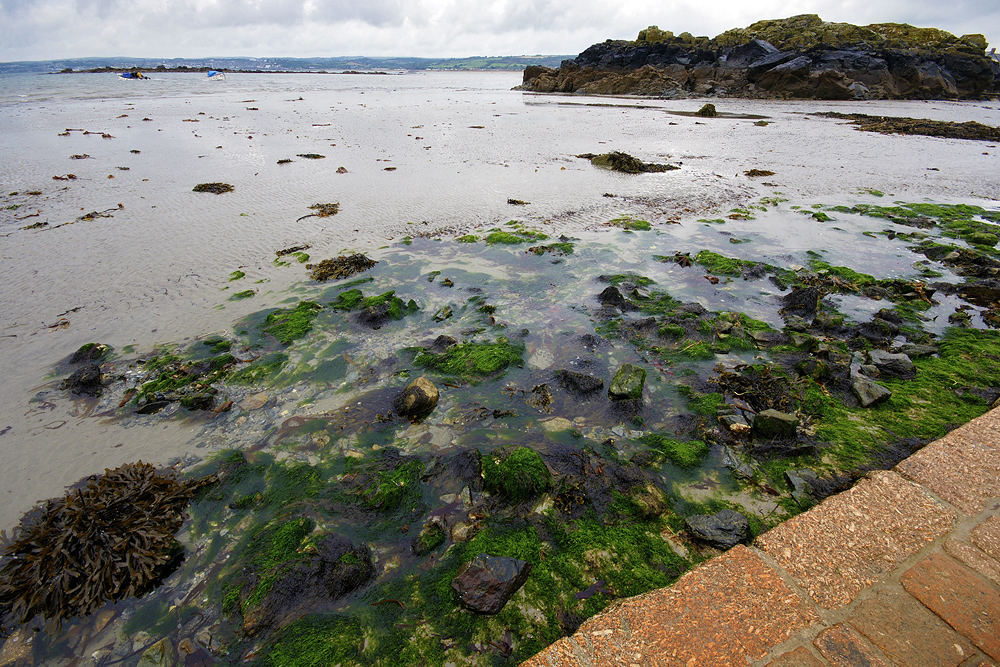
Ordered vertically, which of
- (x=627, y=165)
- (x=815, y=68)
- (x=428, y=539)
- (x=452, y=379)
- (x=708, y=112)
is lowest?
(x=428, y=539)

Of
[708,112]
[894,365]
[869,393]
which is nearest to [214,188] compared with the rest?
[869,393]

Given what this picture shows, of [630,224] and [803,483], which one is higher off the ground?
[630,224]

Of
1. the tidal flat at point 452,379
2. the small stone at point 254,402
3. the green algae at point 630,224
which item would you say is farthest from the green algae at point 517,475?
the green algae at point 630,224

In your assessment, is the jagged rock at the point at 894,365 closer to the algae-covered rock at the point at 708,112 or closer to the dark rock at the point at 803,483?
the dark rock at the point at 803,483

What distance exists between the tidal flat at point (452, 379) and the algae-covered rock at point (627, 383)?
0.04 m

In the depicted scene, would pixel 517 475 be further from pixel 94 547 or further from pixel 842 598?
pixel 94 547

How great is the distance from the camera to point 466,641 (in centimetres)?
232

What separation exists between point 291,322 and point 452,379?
2470mm

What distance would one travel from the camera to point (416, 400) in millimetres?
4070

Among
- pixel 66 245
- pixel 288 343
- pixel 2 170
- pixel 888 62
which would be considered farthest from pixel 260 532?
pixel 888 62

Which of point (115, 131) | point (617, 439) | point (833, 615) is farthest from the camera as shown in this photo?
point (115, 131)

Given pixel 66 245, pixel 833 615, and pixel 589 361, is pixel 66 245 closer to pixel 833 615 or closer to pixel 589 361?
pixel 589 361

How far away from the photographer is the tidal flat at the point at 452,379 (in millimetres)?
2648

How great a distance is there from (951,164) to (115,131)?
3314 cm
